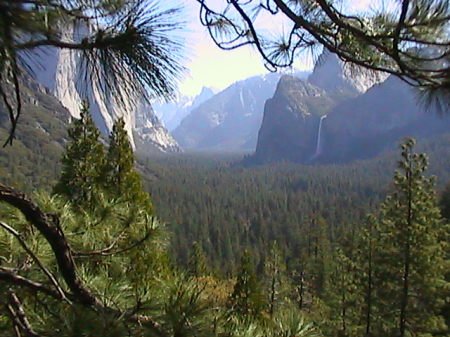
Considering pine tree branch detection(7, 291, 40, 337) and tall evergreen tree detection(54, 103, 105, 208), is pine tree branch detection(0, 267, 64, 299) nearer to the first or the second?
pine tree branch detection(7, 291, 40, 337)

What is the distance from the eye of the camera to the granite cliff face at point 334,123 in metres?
110

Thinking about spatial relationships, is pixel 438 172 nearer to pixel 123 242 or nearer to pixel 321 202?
pixel 321 202

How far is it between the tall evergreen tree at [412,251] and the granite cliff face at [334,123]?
296 feet

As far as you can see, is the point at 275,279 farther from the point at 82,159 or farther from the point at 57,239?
the point at 57,239

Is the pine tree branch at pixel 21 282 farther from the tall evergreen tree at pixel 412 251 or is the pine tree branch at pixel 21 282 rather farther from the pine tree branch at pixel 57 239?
→ the tall evergreen tree at pixel 412 251

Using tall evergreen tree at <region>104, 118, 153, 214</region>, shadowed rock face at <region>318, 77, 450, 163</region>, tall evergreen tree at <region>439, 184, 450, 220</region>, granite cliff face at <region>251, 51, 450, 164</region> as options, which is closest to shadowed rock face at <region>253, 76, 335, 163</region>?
granite cliff face at <region>251, 51, 450, 164</region>

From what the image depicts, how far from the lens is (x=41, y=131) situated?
89.6 metres

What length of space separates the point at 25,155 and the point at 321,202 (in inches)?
2143

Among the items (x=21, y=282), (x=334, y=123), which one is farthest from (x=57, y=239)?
(x=334, y=123)

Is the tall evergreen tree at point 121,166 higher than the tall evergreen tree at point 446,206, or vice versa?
the tall evergreen tree at point 121,166

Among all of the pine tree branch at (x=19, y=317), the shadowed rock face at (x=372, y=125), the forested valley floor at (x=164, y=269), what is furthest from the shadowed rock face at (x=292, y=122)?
the pine tree branch at (x=19, y=317)

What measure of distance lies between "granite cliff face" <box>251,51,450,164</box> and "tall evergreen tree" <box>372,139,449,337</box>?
3553 inches

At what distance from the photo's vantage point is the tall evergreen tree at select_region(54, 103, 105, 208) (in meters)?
7.55

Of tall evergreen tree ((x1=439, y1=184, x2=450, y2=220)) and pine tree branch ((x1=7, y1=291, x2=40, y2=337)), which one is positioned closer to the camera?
pine tree branch ((x1=7, y1=291, x2=40, y2=337))
